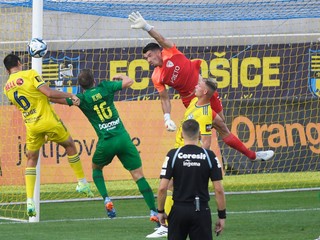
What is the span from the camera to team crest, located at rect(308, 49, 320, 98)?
20.6 m

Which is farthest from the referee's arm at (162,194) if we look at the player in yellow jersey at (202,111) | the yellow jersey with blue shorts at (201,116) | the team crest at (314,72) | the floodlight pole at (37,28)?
the team crest at (314,72)

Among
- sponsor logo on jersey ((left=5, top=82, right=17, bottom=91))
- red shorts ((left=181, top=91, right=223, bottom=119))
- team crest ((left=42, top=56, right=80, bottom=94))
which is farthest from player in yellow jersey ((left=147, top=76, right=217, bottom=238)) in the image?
team crest ((left=42, top=56, right=80, bottom=94))

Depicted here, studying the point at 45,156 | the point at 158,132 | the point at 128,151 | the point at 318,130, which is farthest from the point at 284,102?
the point at 128,151

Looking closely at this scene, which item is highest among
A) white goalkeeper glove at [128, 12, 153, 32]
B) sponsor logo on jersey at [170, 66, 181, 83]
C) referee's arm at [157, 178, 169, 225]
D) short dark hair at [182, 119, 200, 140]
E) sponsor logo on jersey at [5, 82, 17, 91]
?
white goalkeeper glove at [128, 12, 153, 32]

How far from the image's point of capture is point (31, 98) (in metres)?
14.3

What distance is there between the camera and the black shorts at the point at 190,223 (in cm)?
915

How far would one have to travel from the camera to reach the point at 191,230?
9188mm

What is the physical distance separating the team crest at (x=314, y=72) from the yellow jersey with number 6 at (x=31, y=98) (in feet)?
25.3

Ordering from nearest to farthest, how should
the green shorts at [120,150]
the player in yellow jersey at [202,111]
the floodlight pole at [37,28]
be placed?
1. the player in yellow jersey at [202,111]
2. the green shorts at [120,150]
3. the floodlight pole at [37,28]

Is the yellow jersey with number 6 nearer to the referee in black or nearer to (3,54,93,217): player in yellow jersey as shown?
(3,54,93,217): player in yellow jersey

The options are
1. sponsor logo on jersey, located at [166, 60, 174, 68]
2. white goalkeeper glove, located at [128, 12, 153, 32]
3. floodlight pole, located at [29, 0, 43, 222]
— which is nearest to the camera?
white goalkeeper glove, located at [128, 12, 153, 32]

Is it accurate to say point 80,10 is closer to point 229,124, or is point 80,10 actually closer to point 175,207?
point 229,124

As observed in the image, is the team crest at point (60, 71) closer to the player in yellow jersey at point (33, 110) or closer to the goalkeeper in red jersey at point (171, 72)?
the player in yellow jersey at point (33, 110)

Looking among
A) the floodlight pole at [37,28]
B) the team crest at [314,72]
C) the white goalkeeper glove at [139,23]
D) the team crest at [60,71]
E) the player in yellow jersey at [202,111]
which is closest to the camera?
the player in yellow jersey at [202,111]
